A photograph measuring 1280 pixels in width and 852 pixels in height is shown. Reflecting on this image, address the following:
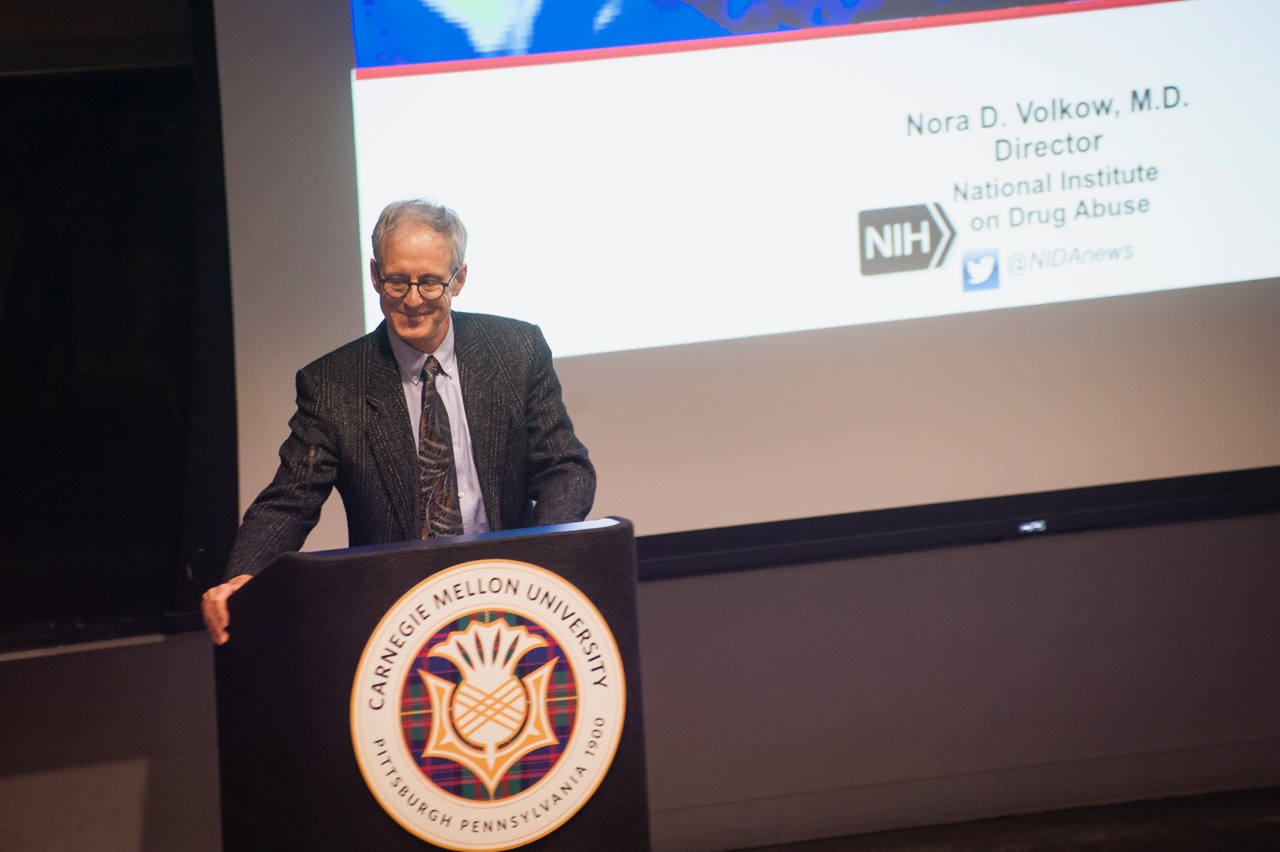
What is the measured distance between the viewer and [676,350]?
2926 millimetres

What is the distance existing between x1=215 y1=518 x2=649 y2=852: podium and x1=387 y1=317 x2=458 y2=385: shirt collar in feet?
1.43

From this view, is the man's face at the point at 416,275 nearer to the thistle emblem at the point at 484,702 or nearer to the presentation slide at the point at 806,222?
the thistle emblem at the point at 484,702

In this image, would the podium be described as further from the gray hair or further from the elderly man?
the gray hair

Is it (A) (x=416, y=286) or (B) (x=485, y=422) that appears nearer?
(A) (x=416, y=286)

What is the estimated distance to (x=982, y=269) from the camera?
2.99 metres

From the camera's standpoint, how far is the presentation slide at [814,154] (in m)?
2.78

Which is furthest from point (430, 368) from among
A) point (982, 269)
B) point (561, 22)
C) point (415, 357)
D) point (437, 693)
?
point (982, 269)

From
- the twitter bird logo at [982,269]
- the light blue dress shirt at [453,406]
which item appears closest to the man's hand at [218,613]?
the light blue dress shirt at [453,406]

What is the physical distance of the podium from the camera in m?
1.39

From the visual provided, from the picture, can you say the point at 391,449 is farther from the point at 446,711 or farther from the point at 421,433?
the point at 446,711

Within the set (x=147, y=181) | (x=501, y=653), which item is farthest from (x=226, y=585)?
(x=147, y=181)

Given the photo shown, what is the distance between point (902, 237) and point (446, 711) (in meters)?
1.95

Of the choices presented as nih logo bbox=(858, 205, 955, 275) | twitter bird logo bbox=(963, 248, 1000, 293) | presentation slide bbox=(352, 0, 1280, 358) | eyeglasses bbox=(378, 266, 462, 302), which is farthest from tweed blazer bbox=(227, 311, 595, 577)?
twitter bird logo bbox=(963, 248, 1000, 293)

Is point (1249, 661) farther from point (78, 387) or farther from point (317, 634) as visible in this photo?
point (78, 387)
